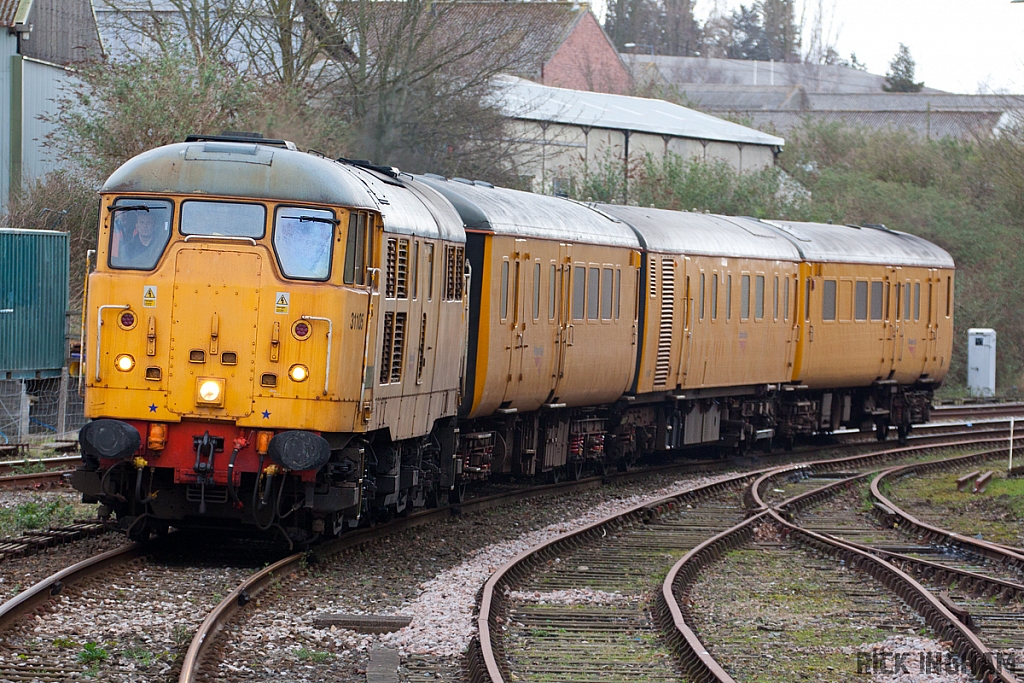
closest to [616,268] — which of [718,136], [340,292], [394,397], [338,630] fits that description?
[394,397]

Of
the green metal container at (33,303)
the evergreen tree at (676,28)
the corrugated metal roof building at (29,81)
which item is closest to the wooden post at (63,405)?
the green metal container at (33,303)

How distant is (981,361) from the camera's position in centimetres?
3734

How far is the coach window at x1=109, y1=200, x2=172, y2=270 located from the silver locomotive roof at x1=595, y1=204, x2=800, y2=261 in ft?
30.7

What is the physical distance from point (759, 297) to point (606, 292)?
508cm

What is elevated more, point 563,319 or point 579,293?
point 579,293

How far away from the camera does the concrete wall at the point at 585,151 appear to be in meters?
41.1

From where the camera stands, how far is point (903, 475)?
2155cm

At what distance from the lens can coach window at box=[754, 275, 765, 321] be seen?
22703mm

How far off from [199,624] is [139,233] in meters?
3.38

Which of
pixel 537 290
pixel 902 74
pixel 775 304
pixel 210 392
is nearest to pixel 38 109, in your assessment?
pixel 775 304

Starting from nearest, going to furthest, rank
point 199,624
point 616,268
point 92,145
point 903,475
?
1. point 199,624
2. point 616,268
3. point 903,475
4. point 92,145

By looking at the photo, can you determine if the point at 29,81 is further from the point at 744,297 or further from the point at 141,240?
the point at 141,240

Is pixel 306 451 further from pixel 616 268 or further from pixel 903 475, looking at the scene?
pixel 903 475

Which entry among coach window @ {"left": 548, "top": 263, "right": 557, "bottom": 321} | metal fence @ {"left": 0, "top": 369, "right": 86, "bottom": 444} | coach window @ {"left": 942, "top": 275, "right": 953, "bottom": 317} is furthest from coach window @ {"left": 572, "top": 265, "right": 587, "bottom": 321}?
coach window @ {"left": 942, "top": 275, "right": 953, "bottom": 317}
